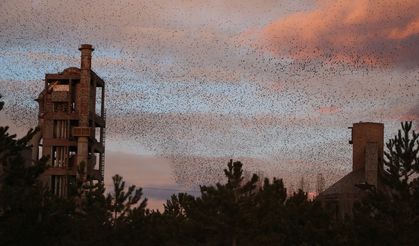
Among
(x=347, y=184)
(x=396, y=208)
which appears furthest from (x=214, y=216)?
(x=347, y=184)

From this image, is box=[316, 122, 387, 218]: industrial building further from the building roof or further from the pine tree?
the pine tree

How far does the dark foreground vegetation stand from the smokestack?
30029mm

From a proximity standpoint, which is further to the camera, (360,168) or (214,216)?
(360,168)

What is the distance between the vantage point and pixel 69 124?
8556cm

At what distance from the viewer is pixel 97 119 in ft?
290

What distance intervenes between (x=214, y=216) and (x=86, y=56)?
42.2 meters

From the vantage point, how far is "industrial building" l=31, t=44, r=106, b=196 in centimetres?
8369

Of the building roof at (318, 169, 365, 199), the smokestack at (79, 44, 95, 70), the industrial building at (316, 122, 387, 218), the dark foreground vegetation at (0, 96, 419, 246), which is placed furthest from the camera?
the smokestack at (79, 44, 95, 70)

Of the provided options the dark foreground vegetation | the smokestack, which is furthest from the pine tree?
the smokestack

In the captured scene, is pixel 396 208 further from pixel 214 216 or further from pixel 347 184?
pixel 347 184

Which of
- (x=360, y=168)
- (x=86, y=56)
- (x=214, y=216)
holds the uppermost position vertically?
(x=86, y=56)

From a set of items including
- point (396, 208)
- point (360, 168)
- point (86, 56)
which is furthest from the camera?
point (86, 56)

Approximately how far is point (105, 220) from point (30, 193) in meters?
13.0

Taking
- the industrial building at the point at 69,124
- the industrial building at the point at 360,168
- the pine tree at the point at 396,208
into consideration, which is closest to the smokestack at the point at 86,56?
the industrial building at the point at 69,124
